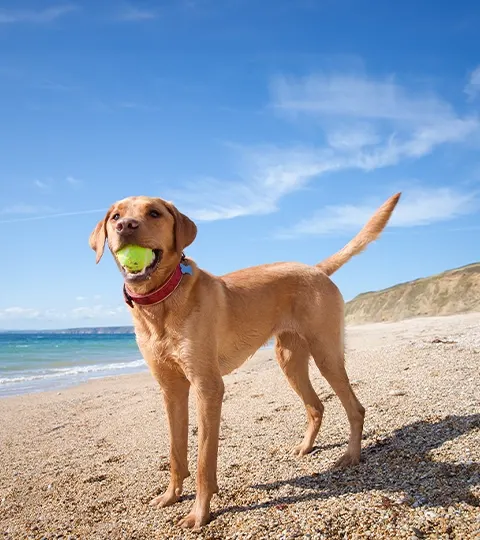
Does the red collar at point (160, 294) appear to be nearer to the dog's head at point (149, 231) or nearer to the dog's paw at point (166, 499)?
the dog's head at point (149, 231)

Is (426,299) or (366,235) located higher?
(366,235)

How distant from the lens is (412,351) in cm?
931

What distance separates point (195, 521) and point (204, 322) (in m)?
1.43

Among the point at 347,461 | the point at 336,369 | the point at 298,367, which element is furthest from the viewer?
the point at 298,367

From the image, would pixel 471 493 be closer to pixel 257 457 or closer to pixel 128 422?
pixel 257 457

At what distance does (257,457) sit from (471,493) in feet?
6.72

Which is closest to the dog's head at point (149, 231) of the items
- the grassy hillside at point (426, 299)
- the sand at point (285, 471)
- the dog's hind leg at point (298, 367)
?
the dog's hind leg at point (298, 367)

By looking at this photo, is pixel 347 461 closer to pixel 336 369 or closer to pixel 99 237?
pixel 336 369

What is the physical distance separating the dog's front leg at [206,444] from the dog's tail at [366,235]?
6.97 ft

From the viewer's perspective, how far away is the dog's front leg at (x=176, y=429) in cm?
400

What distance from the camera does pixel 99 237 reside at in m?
4.04

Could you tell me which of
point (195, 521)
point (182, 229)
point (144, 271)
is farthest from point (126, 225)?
point (195, 521)

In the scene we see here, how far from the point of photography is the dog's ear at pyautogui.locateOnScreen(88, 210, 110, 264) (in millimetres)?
4012

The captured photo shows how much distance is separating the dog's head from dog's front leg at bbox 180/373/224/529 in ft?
3.02
